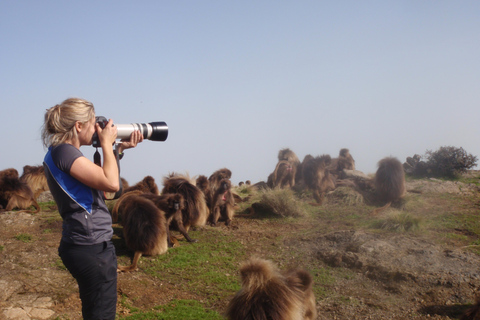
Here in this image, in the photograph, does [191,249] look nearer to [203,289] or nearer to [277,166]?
[203,289]

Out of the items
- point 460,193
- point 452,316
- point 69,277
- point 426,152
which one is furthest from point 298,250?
point 426,152

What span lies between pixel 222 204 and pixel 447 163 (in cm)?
952

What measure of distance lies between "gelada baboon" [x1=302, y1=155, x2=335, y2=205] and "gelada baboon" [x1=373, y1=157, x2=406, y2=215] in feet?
5.83

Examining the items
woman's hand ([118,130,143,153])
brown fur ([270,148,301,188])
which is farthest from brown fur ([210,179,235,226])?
woman's hand ([118,130,143,153])

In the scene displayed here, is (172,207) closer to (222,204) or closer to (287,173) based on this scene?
(222,204)

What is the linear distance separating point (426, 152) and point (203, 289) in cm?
1294

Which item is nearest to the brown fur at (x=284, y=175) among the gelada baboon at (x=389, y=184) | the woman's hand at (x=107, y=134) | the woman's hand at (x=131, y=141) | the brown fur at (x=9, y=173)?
the gelada baboon at (x=389, y=184)

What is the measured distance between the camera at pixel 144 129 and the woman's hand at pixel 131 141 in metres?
0.04

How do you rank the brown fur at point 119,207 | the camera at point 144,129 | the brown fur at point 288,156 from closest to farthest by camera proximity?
the camera at point 144,129, the brown fur at point 119,207, the brown fur at point 288,156

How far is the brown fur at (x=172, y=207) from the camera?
8336 mm

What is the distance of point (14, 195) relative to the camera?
10.8 m

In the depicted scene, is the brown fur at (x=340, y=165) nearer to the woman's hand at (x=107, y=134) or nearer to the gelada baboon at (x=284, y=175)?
the gelada baboon at (x=284, y=175)

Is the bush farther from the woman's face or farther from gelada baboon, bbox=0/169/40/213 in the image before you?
the woman's face

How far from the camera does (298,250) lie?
A: 805cm
